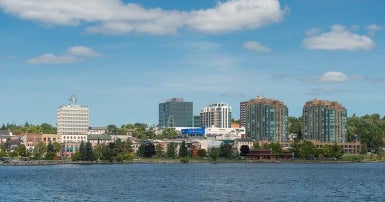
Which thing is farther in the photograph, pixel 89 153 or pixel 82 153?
pixel 89 153

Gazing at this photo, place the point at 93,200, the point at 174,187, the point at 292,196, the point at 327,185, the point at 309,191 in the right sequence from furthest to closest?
the point at 327,185, the point at 174,187, the point at 309,191, the point at 292,196, the point at 93,200

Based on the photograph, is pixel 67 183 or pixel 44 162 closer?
pixel 67 183

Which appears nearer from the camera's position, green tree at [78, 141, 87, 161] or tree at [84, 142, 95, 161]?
green tree at [78, 141, 87, 161]

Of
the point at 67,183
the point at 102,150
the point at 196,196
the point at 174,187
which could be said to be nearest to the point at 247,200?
the point at 196,196

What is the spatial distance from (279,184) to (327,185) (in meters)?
6.35

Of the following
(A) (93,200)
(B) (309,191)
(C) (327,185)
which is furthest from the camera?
(C) (327,185)

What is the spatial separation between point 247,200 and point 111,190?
19687 mm

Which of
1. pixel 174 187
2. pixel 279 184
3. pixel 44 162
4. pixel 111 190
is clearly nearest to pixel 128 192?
pixel 111 190

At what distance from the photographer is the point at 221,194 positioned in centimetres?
7931

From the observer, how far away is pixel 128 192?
81.8 metres

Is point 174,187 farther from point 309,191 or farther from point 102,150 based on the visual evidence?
point 102,150

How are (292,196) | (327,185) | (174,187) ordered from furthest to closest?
1. (327,185)
2. (174,187)
3. (292,196)

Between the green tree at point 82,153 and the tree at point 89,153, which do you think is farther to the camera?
the tree at point 89,153

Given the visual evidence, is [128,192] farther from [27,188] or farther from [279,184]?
[279,184]
